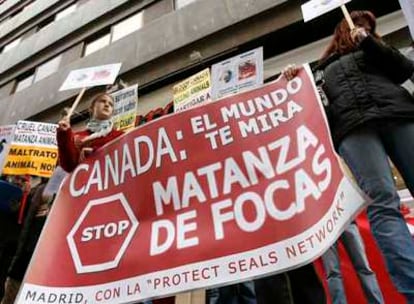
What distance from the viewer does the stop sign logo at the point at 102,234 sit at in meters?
1.74

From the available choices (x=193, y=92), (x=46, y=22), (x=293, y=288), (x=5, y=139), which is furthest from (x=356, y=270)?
(x=46, y=22)

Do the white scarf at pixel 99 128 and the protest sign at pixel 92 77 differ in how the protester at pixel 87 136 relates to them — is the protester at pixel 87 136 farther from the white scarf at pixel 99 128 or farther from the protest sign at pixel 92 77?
the protest sign at pixel 92 77

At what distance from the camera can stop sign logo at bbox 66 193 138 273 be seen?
5.70 feet

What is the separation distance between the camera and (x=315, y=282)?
1.84 meters

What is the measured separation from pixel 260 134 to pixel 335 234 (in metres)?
0.56

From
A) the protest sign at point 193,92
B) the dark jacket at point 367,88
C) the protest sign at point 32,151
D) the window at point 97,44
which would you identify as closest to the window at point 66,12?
the window at point 97,44

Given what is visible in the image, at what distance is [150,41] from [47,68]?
3774 mm

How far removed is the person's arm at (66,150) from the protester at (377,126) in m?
1.12

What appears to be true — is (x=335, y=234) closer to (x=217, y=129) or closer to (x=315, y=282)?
(x=315, y=282)

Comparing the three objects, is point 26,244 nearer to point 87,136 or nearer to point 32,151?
point 87,136

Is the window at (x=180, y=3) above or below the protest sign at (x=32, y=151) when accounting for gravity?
above

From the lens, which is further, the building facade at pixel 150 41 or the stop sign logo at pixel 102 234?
the building facade at pixel 150 41

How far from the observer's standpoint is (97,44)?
9.55m

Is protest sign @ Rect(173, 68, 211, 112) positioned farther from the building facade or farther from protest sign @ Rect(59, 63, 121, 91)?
the building facade
